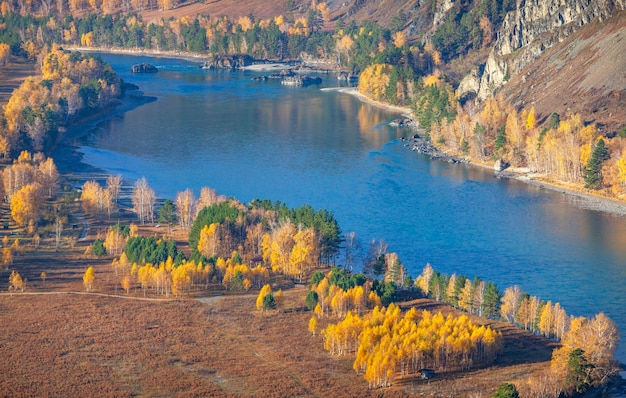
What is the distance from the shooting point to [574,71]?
265 feet

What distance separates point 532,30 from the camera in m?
91.4

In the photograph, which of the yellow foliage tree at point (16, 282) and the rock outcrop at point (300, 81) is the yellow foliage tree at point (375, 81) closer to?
the rock outcrop at point (300, 81)

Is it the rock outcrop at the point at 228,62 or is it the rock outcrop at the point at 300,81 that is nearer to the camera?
the rock outcrop at the point at 300,81

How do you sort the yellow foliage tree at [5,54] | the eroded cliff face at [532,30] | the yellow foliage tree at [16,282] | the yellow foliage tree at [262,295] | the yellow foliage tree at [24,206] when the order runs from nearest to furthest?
the yellow foliage tree at [262,295], the yellow foliage tree at [16,282], the yellow foliage tree at [24,206], the eroded cliff face at [532,30], the yellow foliage tree at [5,54]

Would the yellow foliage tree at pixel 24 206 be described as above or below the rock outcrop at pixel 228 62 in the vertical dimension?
below

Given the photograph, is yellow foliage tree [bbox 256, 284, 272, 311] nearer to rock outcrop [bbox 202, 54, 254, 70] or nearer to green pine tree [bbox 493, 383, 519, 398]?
green pine tree [bbox 493, 383, 519, 398]

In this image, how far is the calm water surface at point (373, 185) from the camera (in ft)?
170

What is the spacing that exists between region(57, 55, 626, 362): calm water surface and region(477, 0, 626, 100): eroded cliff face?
11017mm

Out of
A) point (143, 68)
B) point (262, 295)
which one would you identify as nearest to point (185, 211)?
point (262, 295)

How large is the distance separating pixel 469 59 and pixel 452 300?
67.0 metres

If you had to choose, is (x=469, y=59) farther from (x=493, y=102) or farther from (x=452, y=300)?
(x=452, y=300)

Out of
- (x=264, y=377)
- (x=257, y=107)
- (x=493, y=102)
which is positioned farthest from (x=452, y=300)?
(x=257, y=107)

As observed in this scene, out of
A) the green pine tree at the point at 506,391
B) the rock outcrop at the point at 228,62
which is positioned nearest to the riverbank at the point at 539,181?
the green pine tree at the point at 506,391

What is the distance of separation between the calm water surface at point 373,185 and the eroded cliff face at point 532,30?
1102 cm
